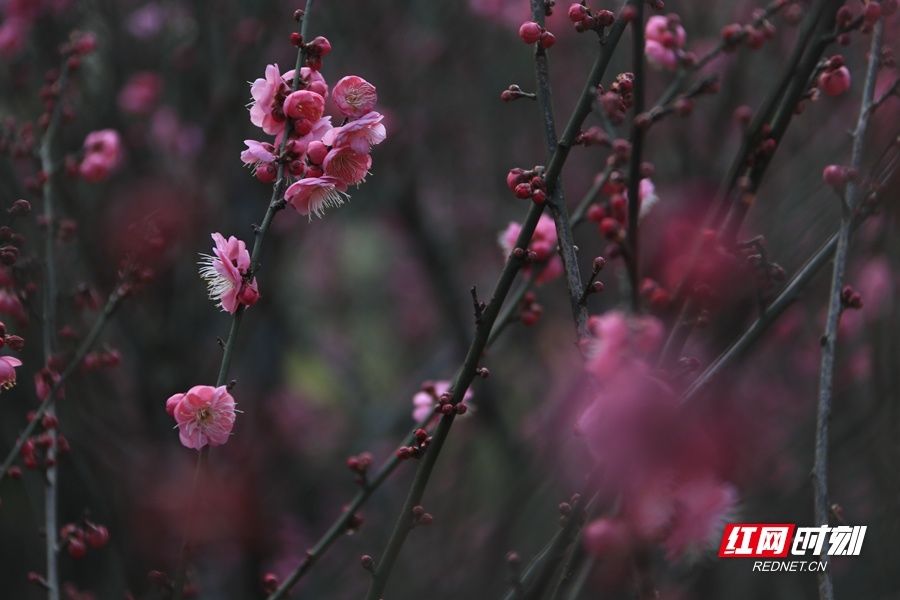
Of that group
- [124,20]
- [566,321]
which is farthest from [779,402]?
[124,20]

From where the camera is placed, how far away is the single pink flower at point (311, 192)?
2043 mm

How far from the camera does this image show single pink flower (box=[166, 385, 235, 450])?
2.03 metres

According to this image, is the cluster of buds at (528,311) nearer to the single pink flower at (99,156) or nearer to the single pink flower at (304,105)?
the single pink flower at (304,105)

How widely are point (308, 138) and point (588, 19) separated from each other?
647 mm

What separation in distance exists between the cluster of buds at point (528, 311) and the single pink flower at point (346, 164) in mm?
673

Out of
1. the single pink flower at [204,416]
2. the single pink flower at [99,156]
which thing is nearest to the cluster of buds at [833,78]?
the single pink flower at [204,416]

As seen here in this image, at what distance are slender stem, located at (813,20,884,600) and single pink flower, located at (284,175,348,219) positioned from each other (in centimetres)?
109

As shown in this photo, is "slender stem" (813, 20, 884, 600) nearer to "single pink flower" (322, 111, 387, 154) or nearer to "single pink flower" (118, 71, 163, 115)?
"single pink flower" (322, 111, 387, 154)

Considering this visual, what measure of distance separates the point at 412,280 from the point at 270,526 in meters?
4.13

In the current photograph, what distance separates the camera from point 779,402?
514 cm

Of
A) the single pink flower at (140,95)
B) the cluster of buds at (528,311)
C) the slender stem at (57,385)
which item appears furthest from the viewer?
the single pink flower at (140,95)

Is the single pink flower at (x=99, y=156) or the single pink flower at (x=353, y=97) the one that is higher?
the single pink flower at (x=99, y=156)

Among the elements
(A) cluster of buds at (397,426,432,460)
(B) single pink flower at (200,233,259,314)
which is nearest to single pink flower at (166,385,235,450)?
(B) single pink flower at (200,233,259,314)

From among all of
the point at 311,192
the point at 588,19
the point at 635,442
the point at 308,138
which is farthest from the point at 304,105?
the point at 635,442
